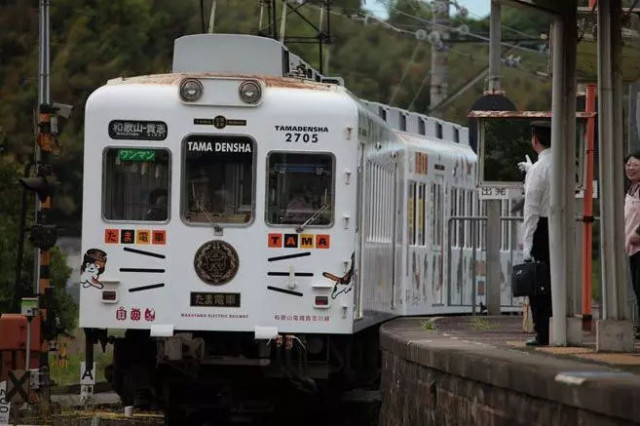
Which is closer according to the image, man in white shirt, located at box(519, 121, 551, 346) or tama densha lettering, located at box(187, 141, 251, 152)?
man in white shirt, located at box(519, 121, 551, 346)

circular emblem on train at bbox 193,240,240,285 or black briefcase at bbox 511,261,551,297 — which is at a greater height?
circular emblem on train at bbox 193,240,240,285

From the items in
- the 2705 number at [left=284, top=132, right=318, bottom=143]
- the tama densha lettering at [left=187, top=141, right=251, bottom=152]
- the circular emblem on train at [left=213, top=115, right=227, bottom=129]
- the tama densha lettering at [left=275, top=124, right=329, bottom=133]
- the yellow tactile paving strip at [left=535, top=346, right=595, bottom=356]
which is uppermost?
the circular emblem on train at [left=213, top=115, right=227, bottom=129]

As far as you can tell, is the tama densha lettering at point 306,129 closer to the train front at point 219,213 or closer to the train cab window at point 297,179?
the train front at point 219,213

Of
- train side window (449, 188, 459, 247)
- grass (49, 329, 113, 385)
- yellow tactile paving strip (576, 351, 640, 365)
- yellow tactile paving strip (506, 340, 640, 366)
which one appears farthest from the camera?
grass (49, 329, 113, 385)

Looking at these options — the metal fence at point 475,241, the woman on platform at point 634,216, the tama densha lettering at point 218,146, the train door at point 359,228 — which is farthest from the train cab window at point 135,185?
the metal fence at point 475,241

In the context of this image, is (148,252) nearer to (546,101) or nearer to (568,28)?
(568,28)

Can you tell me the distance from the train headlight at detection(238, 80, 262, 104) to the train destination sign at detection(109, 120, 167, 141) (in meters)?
0.71

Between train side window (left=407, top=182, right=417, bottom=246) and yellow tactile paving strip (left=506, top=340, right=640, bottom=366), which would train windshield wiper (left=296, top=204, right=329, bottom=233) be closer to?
yellow tactile paving strip (left=506, top=340, right=640, bottom=366)

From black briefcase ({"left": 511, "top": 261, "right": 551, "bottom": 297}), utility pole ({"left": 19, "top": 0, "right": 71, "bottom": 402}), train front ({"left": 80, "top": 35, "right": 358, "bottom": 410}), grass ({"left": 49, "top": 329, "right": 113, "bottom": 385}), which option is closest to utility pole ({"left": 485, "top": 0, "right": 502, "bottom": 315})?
utility pole ({"left": 19, "top": 0, "right": 71, "bottom": 402})

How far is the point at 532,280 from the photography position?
14.0m

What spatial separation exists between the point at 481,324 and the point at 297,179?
3116 millimetres

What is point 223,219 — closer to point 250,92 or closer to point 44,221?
point 250,92

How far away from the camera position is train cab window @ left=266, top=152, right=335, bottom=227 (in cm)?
1723

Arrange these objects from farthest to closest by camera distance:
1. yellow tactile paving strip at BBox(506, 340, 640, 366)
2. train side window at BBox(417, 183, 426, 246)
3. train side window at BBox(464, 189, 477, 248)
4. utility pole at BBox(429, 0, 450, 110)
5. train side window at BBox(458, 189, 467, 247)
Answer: utility pole at BBox(429, 0, 450, 110)
train side window at BBox(464, 189, 477, 248)
train side window at BBox(458, 189, 467, 247)
train side window at BBox(417, 183, 426, 246)
yellow tactile paving strip at BBox(506, 340, 640, 366)
